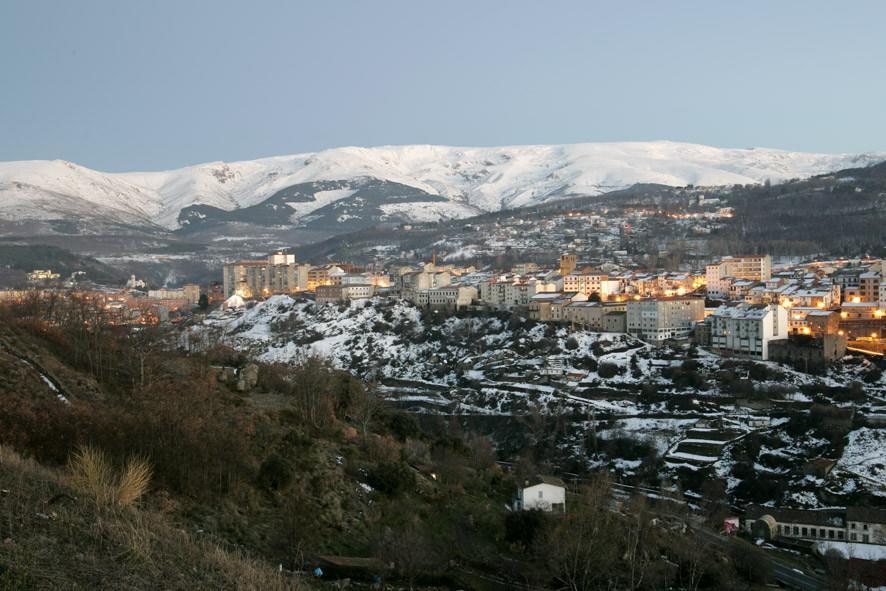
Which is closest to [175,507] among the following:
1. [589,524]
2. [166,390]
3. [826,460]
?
[166,390]

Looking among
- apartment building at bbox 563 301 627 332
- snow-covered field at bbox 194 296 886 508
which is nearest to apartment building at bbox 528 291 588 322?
apartment building at bbox 563 301 627 332

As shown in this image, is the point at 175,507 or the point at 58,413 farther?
the point at 58,413

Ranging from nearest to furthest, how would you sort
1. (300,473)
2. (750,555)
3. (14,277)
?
1. (300,473)
2. (750,555)
3. (14,277)

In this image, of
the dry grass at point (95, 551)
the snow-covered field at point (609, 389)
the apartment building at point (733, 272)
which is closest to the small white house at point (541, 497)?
the dry grass at point (95, 551)

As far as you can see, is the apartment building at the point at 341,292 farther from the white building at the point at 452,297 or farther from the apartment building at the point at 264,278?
the apartment building at the point at 264,278

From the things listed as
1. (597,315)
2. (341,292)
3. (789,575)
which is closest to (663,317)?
(597,315)

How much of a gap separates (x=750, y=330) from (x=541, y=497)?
71.5ft

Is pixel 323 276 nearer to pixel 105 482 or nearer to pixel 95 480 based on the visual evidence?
pixel 105 482

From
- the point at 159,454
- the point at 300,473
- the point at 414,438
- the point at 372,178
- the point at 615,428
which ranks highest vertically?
the point at 372,178

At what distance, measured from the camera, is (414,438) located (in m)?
19.0

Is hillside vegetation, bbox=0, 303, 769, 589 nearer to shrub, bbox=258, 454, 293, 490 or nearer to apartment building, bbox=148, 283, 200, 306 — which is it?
shrub, bbox=258, 454, 293, 490

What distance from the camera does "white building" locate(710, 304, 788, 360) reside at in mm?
33125

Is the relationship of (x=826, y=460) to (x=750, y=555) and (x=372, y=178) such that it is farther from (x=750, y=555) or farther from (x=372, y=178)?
(x=372, y=178)

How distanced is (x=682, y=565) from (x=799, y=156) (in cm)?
20326
